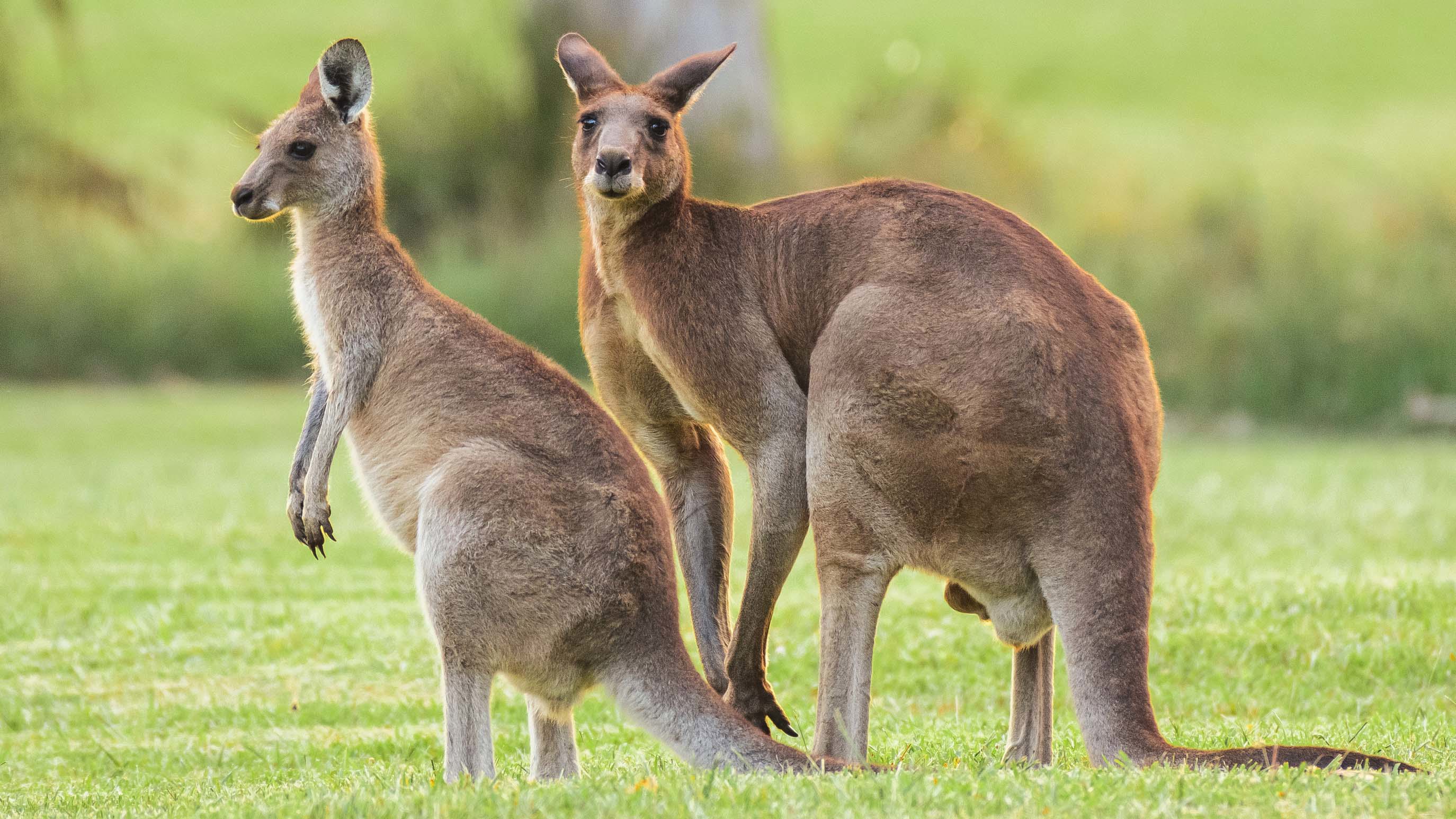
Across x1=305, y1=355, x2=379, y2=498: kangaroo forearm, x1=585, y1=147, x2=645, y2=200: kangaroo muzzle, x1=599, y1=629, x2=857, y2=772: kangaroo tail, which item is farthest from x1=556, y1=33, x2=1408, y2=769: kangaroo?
x1=305, y1=355, x2=379, y2=498: kangaroo forearm

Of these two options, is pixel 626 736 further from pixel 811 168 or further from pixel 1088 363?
pixel 811 168

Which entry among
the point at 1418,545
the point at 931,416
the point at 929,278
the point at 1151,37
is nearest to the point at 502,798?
the point at 931,416

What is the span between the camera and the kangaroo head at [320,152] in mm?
5379

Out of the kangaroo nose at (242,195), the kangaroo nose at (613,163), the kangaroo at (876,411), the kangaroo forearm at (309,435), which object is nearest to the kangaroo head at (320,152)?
the kangaroo nose at (242,195)

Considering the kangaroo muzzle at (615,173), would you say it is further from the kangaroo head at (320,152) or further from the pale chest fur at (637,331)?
the kangaroo head at (320,152)

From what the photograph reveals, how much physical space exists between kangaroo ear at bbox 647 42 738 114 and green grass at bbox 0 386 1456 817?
203cm

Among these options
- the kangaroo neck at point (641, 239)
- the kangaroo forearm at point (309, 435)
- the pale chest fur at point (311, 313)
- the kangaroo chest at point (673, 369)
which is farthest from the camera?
the pale chest fur at point (311, 313)

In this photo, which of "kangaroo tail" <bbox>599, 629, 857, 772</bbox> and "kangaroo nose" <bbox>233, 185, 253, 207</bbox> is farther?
"kangaroo nose" <bbox>233, 185, 253, 207</bbox>

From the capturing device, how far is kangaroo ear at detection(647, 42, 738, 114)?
5.27 metres

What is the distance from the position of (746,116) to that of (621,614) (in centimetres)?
1503

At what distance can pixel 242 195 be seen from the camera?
5359mm

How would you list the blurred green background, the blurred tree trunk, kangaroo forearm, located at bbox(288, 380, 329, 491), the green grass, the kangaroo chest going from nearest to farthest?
the green grass
the kangaroo chest
kangaroo forearm, located at bbox(288, 380, 329, 491)
the blurred green background
the blurred tree trunk

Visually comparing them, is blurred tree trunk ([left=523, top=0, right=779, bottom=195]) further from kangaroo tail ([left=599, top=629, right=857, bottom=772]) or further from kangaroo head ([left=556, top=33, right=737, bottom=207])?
kangaroo tail ([left=599, top=629, right=857, bottom=772])

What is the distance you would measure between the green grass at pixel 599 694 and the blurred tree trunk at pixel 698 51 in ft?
25.6
